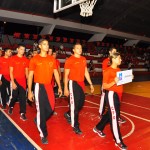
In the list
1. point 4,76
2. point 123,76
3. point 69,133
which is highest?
point 123,76

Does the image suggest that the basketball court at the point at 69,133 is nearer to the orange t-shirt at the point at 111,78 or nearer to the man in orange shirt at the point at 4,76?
the man in orange shirt at the point at 4,76

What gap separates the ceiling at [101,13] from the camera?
17.7 m

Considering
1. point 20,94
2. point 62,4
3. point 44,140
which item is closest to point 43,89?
point 44,140

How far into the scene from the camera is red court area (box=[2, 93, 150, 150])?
5051 mm

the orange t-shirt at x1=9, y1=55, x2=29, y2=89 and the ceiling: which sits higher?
the ceiling

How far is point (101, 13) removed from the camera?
21141 mm

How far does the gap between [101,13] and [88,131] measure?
17063 mm

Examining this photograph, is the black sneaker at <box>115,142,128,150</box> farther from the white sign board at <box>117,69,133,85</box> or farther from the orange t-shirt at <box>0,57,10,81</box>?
the orange t-shirt at <box>0,57,10,81</box>

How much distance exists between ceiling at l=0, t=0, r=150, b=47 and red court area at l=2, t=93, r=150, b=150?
1151cm

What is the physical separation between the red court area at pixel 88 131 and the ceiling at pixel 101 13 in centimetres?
1151

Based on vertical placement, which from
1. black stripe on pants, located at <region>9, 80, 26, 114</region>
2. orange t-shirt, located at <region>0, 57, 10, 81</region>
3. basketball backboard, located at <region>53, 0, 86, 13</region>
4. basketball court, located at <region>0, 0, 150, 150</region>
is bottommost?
basketball court, located at <region>0, 0, 150, 150</region>

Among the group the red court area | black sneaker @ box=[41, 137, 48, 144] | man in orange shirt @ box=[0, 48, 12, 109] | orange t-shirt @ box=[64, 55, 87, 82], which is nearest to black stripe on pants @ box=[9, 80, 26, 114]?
the red court area

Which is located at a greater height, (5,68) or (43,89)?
(5,68)

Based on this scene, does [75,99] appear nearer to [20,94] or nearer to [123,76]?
[123,76]
